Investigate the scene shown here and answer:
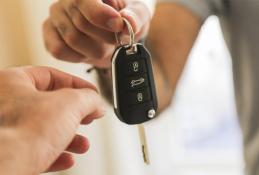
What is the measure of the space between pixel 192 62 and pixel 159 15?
168mm

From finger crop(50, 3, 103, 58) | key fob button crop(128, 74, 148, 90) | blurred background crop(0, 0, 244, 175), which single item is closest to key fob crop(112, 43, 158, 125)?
key fob button crop(128, 74, 148, 90)

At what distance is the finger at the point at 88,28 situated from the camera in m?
0.45

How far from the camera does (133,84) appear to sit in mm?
380

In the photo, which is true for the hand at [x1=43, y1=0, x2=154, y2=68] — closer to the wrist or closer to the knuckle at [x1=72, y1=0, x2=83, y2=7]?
the knuckle at [x1=72, y1=0, x2=83, y2=7]

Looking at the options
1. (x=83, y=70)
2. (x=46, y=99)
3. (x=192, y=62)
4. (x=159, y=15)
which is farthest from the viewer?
(x=192, y=62)

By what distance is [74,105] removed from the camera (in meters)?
0.32

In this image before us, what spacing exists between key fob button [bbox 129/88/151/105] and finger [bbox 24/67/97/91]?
4cm

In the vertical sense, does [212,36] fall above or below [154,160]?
above

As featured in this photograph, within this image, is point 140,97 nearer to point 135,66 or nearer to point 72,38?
point 135,66

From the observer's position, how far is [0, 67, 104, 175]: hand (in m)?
0.28

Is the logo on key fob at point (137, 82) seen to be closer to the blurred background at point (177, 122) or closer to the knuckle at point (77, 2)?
the knuckle at point (77, 2)

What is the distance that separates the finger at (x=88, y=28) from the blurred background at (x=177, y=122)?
20 cm

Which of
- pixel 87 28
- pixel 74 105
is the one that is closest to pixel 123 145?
pixel 87 28

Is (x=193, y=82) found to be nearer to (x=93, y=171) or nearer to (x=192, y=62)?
(x=192, y=62)
